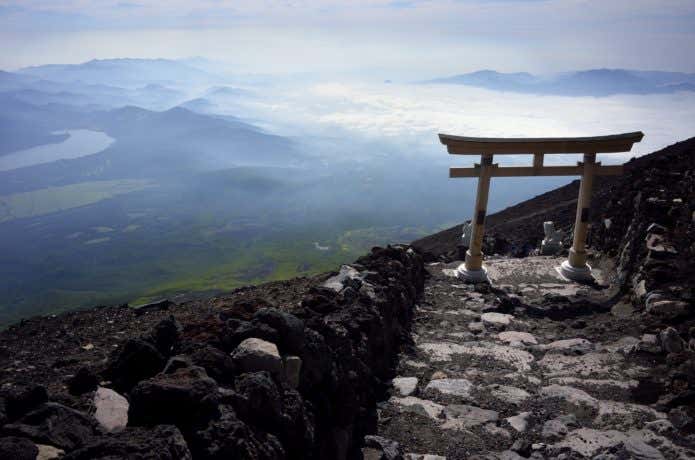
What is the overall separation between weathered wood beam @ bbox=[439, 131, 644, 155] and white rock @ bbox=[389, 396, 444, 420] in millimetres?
7995

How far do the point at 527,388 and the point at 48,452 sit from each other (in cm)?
661

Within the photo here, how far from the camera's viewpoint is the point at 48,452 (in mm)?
3242

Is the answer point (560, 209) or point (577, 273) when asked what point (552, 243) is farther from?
point (560, 209)

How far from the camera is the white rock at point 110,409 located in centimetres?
368

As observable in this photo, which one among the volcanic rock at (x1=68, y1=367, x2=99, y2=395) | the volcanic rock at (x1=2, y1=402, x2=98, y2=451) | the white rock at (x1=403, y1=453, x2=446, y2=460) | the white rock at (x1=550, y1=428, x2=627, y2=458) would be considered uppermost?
the volcanic rock at (x1=2, y1=402, x2=98, y2=451)

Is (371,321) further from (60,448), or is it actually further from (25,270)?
(25,270)

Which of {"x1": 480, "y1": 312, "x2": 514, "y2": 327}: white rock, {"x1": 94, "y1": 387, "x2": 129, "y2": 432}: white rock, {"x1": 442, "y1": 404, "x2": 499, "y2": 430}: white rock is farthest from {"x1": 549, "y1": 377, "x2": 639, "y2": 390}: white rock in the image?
{"x1": 94, "y1": 387, "x2": 129, "y2": 432}: white rock

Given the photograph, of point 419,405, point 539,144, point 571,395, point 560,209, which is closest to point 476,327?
point 571,395

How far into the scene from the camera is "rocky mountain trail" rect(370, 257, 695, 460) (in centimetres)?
617

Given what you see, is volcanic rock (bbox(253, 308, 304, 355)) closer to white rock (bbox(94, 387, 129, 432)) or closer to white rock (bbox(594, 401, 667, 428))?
white rock (bbox(94, 387, 129, 432))

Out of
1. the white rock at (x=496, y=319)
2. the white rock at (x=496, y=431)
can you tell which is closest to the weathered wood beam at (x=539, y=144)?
the white rock at (x=496, y=319)

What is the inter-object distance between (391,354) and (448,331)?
7.70 ft

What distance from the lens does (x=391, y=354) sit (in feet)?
28.8

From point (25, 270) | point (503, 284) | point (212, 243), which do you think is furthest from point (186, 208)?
point (503, 284)
